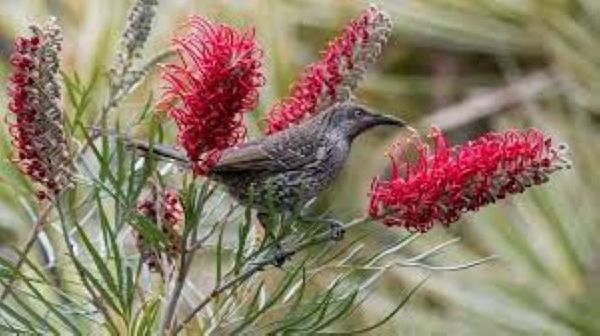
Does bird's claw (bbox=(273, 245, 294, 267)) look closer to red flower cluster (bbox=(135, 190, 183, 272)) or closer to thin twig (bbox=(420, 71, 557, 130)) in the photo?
red flower cluster (bbox=(135, 190, 183, 272))

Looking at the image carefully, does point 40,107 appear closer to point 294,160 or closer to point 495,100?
point 294,160

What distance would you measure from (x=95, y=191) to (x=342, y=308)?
0.20 m

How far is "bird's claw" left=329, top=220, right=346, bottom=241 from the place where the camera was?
109 centimetres

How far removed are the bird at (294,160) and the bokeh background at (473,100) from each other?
921 millimetres

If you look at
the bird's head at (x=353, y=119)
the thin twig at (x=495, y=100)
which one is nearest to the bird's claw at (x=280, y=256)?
the bird's head at (x=353, y=119)

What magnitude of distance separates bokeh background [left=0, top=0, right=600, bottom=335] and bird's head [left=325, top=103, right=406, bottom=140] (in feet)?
3.02

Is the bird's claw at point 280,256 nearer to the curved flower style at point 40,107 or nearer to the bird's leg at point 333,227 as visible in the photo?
the bird's leg at point 333,227

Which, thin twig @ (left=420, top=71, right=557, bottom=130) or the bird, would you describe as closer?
the bird

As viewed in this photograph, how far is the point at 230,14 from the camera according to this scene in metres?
2.94

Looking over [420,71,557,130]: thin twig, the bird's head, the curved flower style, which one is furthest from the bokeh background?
the curved flower style

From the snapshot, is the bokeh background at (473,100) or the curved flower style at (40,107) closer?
the curved flower style at (40,107)

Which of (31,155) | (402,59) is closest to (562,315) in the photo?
(402,59)

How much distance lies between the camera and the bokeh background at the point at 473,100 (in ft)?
8.64

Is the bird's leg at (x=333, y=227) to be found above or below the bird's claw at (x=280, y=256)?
above
